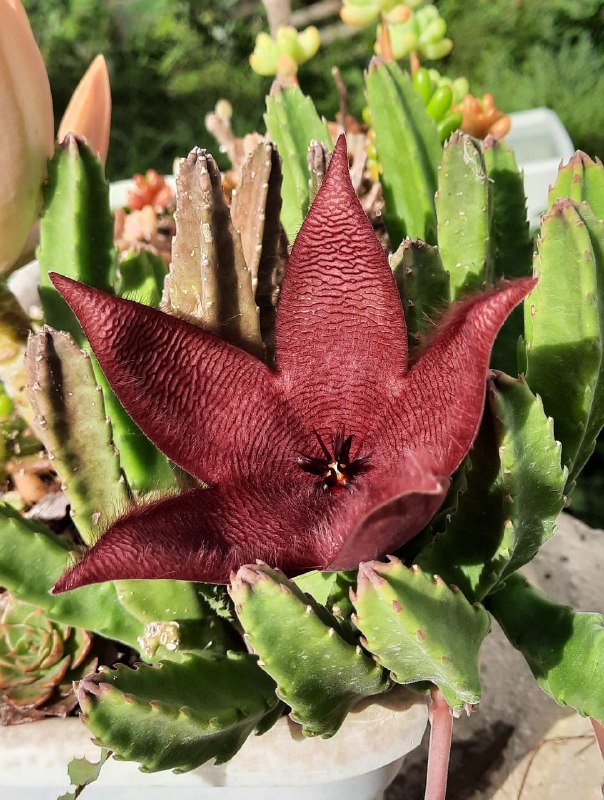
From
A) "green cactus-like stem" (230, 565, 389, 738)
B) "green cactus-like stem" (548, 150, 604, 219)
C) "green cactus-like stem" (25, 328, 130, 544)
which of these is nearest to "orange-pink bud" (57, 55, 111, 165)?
"green cactus-like stem" (25, 328, 130, 544)

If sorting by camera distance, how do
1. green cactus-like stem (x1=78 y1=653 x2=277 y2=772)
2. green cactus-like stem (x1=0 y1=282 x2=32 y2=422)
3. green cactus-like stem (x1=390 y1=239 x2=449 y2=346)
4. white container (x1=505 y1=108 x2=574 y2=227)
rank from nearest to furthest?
green cactus-like stem (x1=78 y1=653 x2=277 y2=772) → green cactus-like stem (x1=390 y1=239 x2=449 y2=346) → green cactus-like stem (x1=0 y1=282 x2=32 y2=422) → white container (x1=505 y1=108 x2=574 y2=227)

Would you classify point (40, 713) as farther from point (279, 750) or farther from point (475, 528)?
point (475, 528)

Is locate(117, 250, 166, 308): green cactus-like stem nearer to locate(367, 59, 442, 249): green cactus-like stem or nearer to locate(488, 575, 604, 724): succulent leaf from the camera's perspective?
locate(367, 59, 442, 249): green cactus-like stem

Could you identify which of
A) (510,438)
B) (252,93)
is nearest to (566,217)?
(510,438)

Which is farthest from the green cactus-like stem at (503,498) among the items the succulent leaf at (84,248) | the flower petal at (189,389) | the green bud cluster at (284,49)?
the green bud cluster at (284,49)

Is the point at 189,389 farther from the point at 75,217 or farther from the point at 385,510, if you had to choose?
the point at 75,217

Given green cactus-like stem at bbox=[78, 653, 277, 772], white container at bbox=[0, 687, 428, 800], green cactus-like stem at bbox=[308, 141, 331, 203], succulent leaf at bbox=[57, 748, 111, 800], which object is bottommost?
white container at bbox=[0, 687, 428, 800]

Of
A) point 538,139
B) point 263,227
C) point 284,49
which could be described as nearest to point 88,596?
point 263,227
